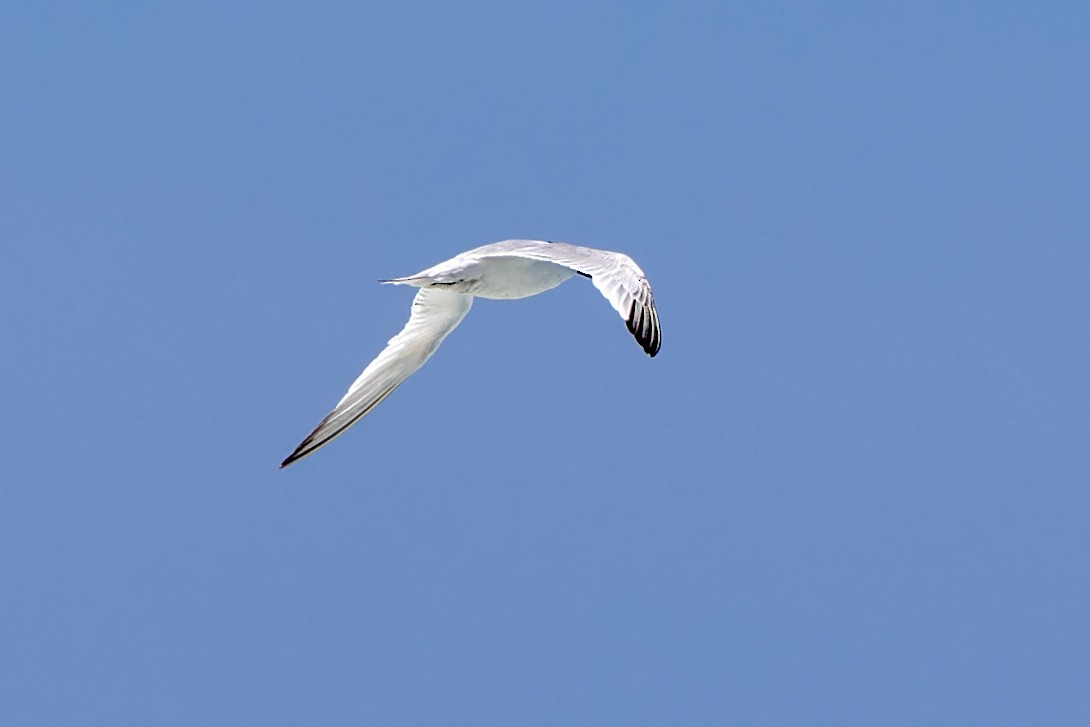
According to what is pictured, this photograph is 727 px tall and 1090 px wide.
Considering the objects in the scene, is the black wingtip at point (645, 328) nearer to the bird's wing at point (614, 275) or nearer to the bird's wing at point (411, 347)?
the bird's wing at point (614, 275)

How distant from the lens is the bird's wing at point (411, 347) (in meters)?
17.5

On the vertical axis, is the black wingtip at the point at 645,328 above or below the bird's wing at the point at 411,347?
below

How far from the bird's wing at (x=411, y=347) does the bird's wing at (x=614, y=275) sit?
1741mm

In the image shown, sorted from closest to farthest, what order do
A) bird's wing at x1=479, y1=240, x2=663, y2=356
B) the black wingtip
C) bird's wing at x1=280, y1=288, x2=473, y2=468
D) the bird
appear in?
1. the black wingtip
2. bird's wing at x1=479, y1=240, x2=663, y2=356
3. the bird
4. bird's wing at x1=280, y1=288, x2=473, y2=468

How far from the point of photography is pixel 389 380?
17656mm

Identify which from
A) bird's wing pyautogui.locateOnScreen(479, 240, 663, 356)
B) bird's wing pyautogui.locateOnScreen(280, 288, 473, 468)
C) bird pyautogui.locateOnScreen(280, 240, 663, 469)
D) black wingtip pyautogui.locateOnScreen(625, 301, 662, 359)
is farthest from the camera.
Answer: bird's wing pyautogui.locateOnScreen(280, 288, 473, 468)

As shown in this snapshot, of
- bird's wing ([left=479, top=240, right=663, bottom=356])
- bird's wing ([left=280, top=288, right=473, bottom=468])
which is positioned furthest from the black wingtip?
bird's wing ([left=280, top=288, right=473, bottom=468])

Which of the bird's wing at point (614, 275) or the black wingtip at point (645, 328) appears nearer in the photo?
the black wingtip at point (645, 328)

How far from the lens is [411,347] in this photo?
702 inches

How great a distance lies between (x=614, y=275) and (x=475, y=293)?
10.1ft

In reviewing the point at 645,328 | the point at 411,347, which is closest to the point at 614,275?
the point at 645,328

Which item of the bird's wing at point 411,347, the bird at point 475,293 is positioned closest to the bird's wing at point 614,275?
the bird at point 475,293

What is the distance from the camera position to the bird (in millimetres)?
13289

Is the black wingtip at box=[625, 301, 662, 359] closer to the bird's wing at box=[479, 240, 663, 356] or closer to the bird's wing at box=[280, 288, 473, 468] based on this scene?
the bird's wing at box=[479, 240, 663, 356]
